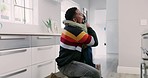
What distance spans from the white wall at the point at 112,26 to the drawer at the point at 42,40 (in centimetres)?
643

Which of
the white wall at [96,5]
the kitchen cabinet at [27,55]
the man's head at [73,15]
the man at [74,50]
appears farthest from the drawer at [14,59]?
the white wall at [96,5]

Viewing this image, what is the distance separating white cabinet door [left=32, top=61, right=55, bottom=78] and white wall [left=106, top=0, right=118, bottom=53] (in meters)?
6.41

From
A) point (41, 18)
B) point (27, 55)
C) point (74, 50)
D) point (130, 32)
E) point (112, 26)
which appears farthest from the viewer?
point (112, 26)

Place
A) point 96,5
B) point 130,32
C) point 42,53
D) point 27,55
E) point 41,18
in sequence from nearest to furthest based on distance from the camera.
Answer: point 27,55, point 42,53, point 41,18, point 130,32, point 96,5

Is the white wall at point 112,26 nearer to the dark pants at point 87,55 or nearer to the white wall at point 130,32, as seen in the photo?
the white wall at point 130,32

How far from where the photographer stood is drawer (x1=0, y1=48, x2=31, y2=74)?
1.86 metres

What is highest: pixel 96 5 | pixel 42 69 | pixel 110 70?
pixel 96 5

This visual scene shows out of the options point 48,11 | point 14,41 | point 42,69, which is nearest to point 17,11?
point 48,11

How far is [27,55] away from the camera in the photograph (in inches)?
90.5

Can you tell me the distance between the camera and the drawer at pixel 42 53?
8.15 ft

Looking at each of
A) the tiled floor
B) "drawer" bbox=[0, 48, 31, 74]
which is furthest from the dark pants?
the tiled floor

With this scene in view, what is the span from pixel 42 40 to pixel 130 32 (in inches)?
89.7

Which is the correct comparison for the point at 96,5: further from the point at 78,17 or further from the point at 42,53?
the point at 78,17

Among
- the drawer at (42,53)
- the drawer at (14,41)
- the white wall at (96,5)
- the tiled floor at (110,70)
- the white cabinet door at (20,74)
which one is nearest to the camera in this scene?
the drawer at (14,41)
